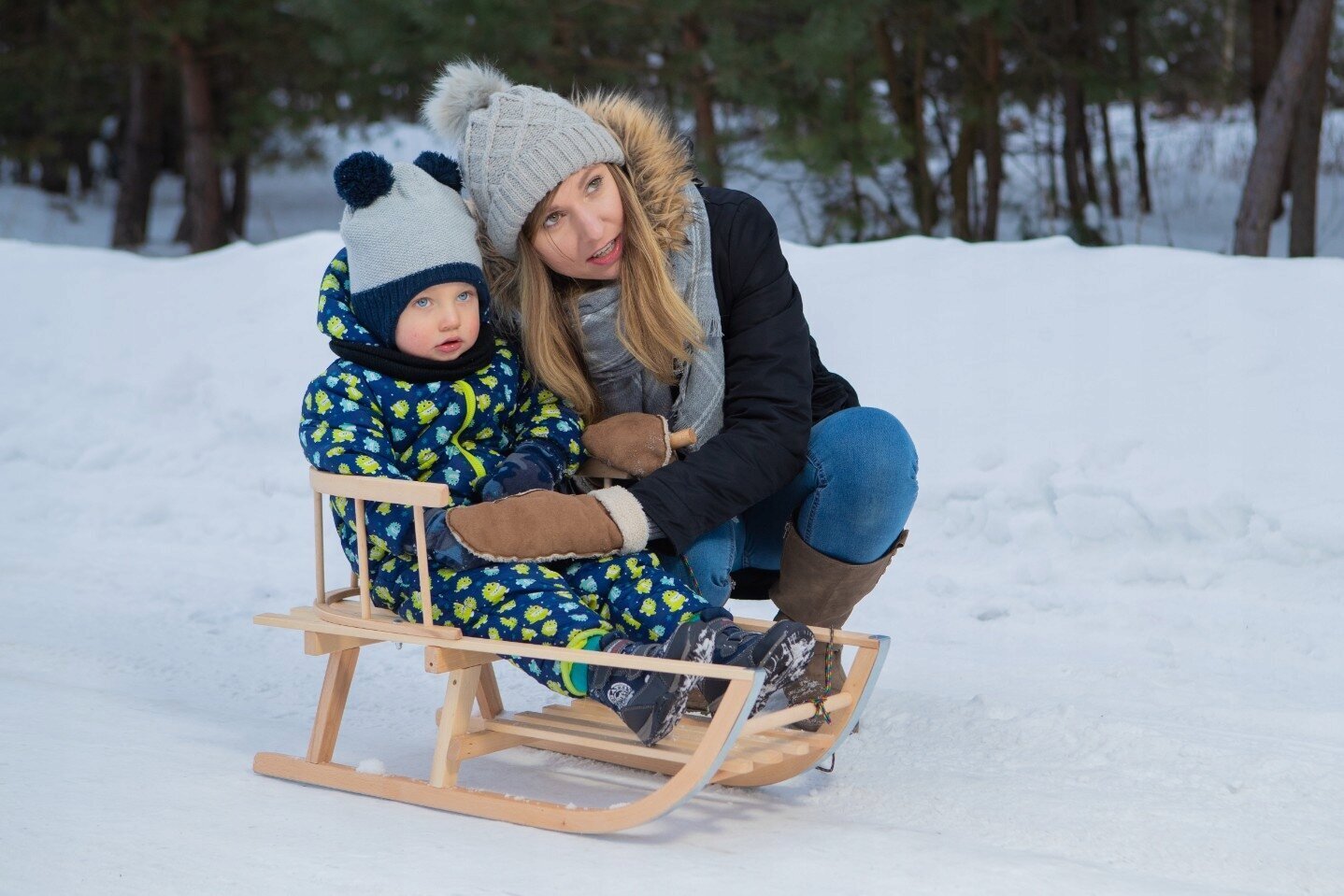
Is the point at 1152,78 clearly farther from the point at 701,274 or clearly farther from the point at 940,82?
the point at 701,274

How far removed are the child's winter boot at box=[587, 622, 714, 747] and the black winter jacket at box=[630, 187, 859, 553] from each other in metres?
0.29

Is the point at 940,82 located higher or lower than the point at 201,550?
higher

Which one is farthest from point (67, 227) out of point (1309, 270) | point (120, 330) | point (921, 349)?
point (1309, 270)

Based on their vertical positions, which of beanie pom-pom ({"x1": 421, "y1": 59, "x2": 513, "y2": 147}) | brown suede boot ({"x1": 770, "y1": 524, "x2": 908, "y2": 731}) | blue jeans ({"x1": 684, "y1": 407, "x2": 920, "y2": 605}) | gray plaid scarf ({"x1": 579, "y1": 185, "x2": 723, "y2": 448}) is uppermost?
beanie pom-pom ({"x1": 421, "y1": 59, "x2": 513, "y2": 147})

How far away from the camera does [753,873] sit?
7.14 feet

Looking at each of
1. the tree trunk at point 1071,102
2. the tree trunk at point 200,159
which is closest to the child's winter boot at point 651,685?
the tree trunk at point 1071,102

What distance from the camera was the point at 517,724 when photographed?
271 centimetres

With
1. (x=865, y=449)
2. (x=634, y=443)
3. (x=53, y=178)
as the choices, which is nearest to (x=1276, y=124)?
(x=865, y=449)

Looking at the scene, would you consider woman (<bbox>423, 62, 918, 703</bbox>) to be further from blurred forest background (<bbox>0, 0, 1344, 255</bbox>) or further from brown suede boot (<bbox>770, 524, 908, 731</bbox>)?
blurred forest background (<bbox>0, 0, 1344, 255</bbox>)

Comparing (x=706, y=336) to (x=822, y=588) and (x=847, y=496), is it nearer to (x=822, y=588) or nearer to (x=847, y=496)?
(x=847, y=496)

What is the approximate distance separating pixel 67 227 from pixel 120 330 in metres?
9.33

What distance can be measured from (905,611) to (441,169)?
1.94m

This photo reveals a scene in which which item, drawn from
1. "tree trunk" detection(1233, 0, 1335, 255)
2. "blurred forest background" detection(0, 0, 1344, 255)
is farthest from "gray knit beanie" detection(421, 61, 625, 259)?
"tree trunk" detection(1233, 0, 1335, 255)

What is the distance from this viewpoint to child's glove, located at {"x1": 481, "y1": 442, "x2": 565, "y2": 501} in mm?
2570
